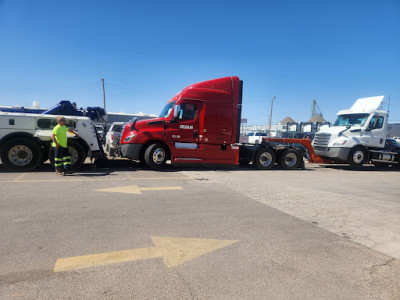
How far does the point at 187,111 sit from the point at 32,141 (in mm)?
5150

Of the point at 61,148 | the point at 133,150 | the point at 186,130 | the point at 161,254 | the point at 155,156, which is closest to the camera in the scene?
the point at 161,254

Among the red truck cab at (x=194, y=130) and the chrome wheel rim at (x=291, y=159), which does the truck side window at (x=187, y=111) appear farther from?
the chrome wheel rim at (x=291, y=159)

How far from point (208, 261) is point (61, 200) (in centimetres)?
353

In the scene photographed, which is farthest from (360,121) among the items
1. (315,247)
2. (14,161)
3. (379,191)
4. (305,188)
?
(14,161)

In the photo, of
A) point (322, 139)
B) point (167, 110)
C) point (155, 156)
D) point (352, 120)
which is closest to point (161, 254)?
point (155, 156)

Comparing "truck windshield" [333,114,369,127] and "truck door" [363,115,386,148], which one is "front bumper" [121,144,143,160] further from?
"truck door" [363,115,386,148]

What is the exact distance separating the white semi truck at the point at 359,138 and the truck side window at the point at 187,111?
6788 mm

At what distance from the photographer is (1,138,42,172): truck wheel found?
305 inches

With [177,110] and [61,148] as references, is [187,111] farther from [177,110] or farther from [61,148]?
[61,148]

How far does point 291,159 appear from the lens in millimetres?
11773

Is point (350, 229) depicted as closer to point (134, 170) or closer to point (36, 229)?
point (36, 229)

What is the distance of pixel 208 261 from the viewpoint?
9.46 feet

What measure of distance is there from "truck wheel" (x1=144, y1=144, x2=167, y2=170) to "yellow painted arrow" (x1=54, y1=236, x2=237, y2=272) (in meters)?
5.94

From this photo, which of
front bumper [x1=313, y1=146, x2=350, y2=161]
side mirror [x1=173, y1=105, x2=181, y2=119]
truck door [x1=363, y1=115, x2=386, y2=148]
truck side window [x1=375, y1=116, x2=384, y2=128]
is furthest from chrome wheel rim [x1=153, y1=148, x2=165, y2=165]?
truck side window [x1=375, y1=116, x2=384, y2=128]
